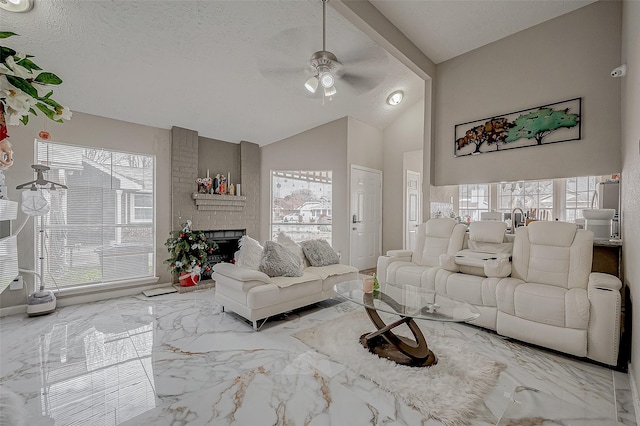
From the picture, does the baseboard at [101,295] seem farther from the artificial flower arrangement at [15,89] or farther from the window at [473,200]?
the window at [473,200]

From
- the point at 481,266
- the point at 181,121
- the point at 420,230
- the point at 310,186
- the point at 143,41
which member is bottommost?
the point at 481,266

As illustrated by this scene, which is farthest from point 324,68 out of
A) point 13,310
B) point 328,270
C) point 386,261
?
Result: point 13,310

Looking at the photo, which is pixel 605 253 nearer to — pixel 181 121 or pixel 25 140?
pixel 181 121

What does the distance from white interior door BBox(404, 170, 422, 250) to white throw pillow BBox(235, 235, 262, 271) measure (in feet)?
12.1

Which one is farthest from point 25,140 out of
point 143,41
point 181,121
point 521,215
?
point 521,215

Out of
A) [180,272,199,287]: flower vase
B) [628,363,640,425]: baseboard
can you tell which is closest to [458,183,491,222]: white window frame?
[628,363,640,425]: baseboard

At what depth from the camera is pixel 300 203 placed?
230 inches

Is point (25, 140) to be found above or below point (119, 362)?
above

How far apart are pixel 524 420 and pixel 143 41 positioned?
4.27 metres

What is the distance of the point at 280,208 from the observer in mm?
5812


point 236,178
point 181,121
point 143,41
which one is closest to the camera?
point 143,41

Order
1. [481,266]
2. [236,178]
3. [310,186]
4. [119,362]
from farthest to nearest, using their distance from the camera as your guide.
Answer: [310,186], [236,178], [481,266], [119,362]

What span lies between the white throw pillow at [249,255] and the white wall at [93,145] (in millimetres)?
1809

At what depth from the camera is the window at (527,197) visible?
4.39 metres
